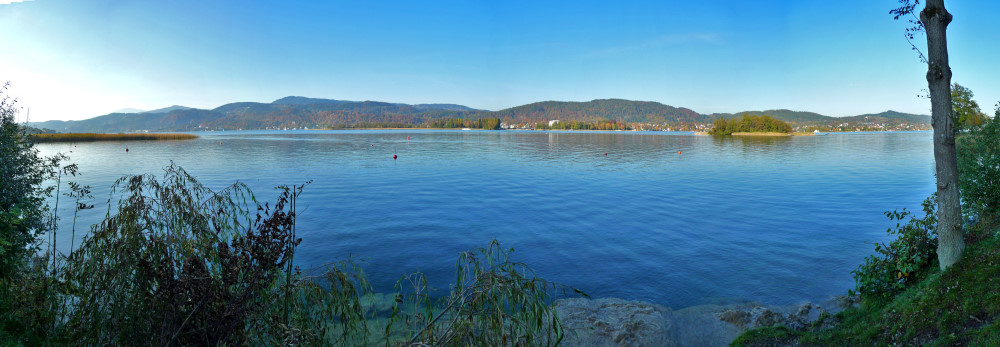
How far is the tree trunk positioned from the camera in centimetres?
793

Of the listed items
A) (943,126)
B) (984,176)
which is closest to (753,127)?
(984,176)

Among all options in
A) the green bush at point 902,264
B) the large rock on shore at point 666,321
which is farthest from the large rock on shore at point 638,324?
the green bush at point 902,264

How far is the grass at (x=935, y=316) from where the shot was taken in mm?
6266

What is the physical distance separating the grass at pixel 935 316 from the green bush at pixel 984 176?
7202 millimetres

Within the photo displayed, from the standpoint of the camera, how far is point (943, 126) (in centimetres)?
806

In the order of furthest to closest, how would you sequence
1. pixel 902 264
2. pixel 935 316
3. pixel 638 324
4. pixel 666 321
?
pixel 666 321
pixel 638 324
pixel 902 264
pixel 935 316

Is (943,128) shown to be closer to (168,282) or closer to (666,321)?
(666,321)

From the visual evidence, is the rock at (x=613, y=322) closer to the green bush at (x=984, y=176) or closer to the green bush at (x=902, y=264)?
the green bush at (x=902, y=264)

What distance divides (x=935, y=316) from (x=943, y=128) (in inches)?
138

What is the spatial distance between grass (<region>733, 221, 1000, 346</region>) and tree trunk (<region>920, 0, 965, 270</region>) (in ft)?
1.33

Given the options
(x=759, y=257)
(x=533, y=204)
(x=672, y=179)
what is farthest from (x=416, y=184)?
(x=759, y=257)

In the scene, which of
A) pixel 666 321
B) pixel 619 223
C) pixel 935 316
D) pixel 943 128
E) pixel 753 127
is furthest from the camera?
pixel 753 127

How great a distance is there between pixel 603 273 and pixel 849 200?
21977mm

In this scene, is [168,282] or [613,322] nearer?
[168,282]
